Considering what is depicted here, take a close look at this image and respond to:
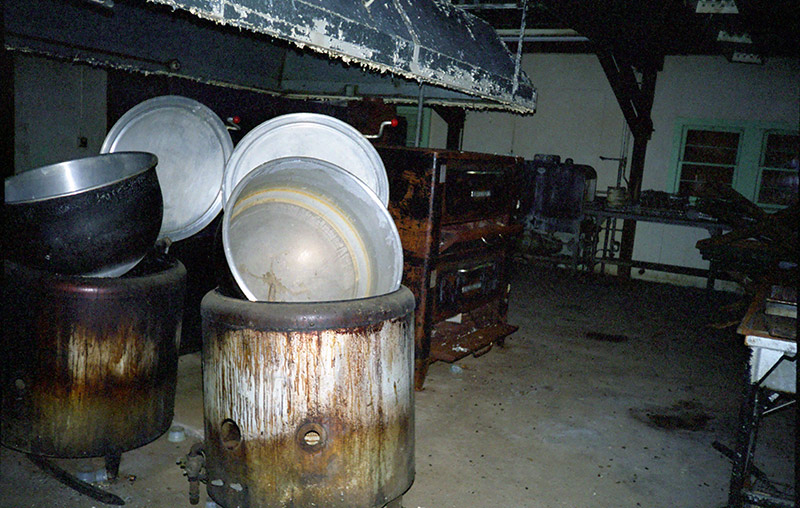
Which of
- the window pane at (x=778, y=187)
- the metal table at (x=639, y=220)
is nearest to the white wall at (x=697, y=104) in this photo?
the metal table at (x=639, y=220)

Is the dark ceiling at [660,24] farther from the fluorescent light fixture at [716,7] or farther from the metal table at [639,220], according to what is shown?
the metal table at [639,220]

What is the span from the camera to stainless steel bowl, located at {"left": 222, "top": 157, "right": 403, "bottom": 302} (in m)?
2.29

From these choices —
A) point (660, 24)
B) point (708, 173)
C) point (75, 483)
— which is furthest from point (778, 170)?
point (75, 483)

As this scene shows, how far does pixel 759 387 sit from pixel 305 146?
2249 millimetres

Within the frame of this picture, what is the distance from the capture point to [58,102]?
4504 millimetres

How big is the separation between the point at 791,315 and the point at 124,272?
3001mm

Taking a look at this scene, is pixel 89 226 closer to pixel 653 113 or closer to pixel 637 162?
pixel 637 162

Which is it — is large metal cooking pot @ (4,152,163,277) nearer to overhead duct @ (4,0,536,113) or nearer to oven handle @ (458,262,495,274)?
overhead duct @ (4,0,536,113)

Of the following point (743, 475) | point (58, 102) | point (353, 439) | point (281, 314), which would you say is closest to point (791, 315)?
point (743, 475)

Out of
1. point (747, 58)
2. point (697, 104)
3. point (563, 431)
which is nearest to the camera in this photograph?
point (563, 431)

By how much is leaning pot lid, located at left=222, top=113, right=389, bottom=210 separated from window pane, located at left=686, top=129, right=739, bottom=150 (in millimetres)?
7994

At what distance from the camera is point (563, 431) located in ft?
11.5

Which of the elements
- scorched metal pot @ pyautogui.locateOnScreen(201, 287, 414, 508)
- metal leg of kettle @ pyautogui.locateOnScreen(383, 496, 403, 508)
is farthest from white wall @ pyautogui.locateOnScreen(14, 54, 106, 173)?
metal leg of kettle @ pyautogui.locateOnScreen(383, 496, 403, 508)

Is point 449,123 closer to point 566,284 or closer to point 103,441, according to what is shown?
point 566,284
